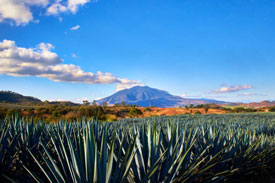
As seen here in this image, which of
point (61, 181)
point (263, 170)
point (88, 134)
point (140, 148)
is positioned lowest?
point (263, 170)

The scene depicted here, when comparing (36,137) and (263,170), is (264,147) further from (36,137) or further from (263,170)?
(36,137)

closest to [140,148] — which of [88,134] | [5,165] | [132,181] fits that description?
[132,181]

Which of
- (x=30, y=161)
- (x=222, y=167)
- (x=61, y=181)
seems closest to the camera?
(x=61, y=181)

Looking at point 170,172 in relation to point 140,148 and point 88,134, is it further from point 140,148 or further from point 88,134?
point 88,134

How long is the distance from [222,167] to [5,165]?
9.10ft

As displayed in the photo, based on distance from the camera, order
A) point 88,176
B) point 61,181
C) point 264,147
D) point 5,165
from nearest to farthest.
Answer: point 88,176 < point 61,181 < point 5,165 < point 264,147

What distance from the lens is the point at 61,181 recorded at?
1.24 metres

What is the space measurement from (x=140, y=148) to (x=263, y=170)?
2768 millimetres

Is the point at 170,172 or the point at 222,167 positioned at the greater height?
the point at 170,172

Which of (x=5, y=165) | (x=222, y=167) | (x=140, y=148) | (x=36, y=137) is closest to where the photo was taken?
(x=140, y=148)

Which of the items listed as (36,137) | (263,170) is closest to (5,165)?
(36,137)

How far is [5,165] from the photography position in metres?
2.06

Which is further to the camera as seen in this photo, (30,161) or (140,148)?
(30,161)

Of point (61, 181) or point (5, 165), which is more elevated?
point (61, 181)
